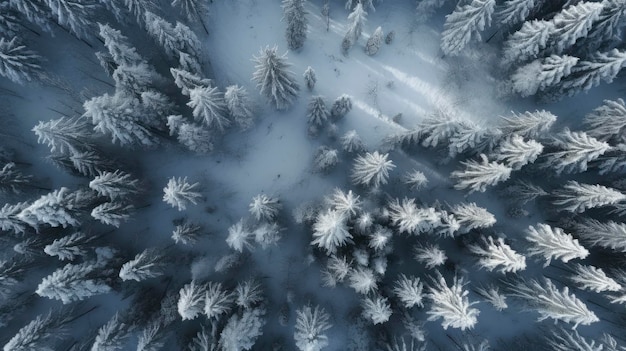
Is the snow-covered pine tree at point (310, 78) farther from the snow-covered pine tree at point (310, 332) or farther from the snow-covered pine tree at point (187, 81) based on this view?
the snow-covered pine tree at point (310, 332)

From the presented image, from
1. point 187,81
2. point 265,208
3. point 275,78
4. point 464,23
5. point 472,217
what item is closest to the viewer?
point 472,217

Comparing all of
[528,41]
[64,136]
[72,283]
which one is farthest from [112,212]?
[528,41]

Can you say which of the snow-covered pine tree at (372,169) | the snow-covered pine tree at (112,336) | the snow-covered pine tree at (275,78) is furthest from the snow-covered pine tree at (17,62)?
the snow-covered pine tree at (372,169)

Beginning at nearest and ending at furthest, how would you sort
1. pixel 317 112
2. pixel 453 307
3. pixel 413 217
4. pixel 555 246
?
1. pixel 453 307
2. pixel 413 217
3. pixel 555 246
4. pixel 317 112

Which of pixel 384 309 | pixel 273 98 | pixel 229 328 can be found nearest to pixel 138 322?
pixel 229 328

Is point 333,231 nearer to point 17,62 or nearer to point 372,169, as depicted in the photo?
point 372,169

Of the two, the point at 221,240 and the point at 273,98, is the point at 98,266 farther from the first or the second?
Answer: the point at 273,98
